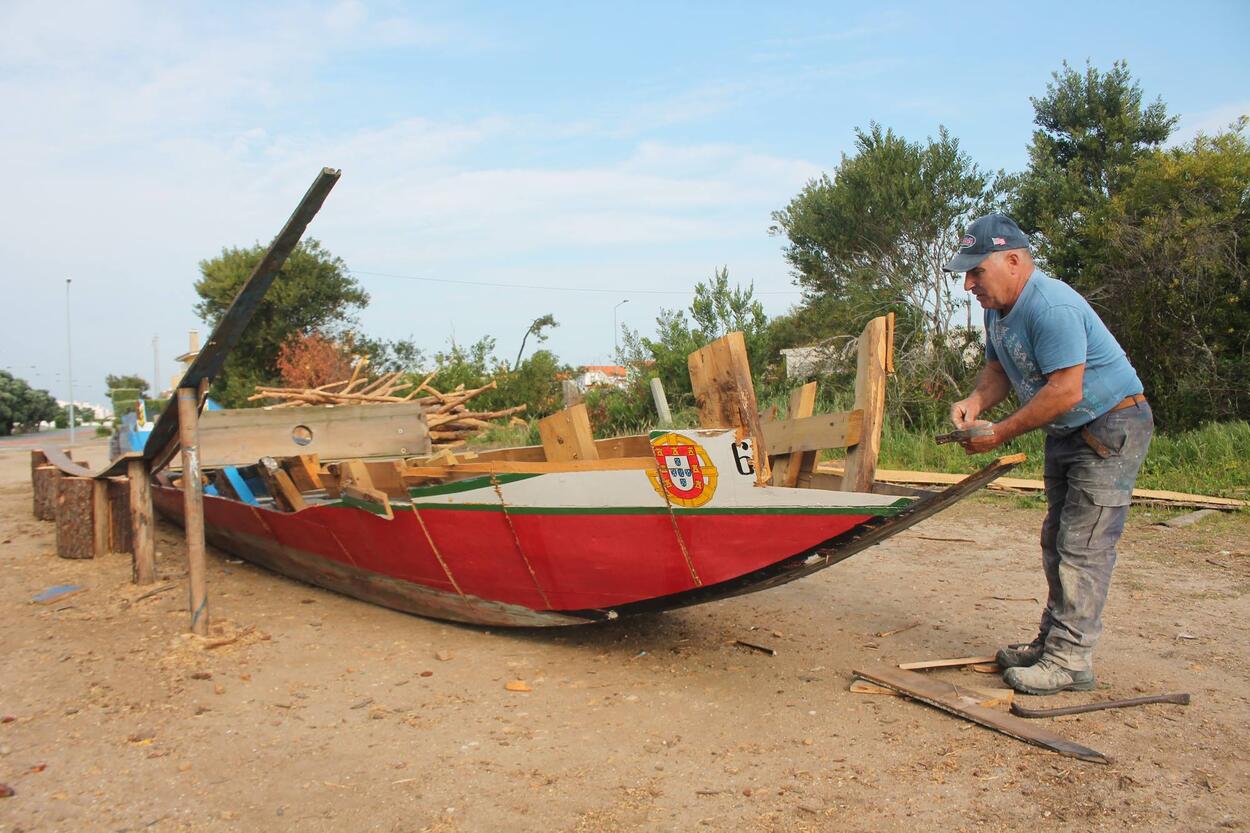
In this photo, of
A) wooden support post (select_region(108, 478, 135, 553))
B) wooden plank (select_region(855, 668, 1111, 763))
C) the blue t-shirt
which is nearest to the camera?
wooden plank (select_region(855, 668, 1111, 763))

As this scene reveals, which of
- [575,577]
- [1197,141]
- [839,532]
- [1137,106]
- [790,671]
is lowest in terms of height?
[790,671]

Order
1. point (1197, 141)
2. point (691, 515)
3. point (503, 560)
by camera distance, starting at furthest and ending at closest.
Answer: point (1197, 141), point (503, 560), point (691, 515)

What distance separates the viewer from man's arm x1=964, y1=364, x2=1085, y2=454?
3.55 m

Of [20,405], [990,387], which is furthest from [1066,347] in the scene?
[20,405]

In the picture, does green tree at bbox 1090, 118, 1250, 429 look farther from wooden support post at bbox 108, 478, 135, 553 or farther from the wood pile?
wooden support post at bbox 108, 478, 135, 553

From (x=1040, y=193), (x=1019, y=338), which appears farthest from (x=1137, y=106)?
(x=1019, y=338)

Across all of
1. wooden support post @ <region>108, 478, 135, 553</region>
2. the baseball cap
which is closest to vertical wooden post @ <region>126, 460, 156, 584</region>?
wooden support post @ <region>108, 478, 135, 553</region>

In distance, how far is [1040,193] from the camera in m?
17.2

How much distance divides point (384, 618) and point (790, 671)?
2.68 meters

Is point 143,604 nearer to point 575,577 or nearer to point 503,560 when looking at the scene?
point 503,560

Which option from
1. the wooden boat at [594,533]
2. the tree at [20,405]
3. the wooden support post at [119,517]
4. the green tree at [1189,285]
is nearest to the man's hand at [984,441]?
the wooden boat at [594,533]

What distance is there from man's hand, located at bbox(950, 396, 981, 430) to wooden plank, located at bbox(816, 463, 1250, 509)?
3.66 meters

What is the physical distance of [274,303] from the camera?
28.2 meters

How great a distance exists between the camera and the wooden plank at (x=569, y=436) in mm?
4711
